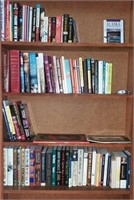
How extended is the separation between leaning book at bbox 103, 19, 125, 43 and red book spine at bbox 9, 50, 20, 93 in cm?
56

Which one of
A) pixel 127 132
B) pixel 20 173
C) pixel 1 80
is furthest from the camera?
pixel 127 132

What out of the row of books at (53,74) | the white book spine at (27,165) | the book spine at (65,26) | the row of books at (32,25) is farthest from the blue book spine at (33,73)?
the white book spine at (27,165)

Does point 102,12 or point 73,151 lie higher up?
point 102,12

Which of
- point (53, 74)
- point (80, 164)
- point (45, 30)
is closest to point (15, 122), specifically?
point (53, 74)

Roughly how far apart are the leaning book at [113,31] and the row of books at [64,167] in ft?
2.34

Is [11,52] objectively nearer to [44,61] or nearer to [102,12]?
[44,61]

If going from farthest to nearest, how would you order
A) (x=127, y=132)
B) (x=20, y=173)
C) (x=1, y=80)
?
(x=127, y=132)
(x=20, y=173)
(x=1, y=80)

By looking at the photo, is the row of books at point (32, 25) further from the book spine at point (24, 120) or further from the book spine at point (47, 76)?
the book spine at point (24, 120)

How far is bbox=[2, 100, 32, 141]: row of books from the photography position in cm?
155

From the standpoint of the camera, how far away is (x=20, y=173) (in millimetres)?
1593

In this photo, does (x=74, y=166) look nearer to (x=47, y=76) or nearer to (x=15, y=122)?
(x=15, y=122)

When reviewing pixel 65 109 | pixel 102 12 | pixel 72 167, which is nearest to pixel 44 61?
pixel 65 109

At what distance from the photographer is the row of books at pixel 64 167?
1581mm

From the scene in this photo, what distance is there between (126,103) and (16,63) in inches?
31.3
